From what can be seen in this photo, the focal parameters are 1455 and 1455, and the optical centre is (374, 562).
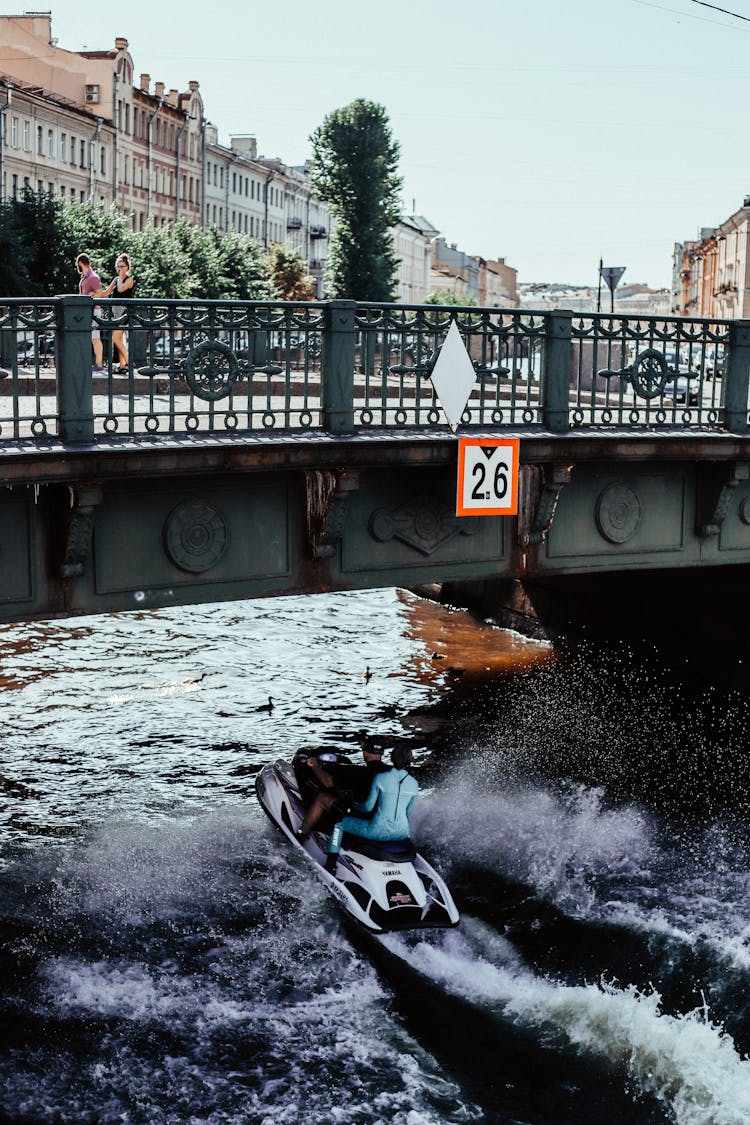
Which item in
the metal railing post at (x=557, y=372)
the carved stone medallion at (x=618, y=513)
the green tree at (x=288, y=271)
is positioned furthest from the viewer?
the green tree at (x=288, y=271)

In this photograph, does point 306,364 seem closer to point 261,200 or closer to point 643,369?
point 643,369

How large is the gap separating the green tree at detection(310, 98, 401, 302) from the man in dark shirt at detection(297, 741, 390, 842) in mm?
53424

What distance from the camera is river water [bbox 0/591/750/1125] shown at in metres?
10.4

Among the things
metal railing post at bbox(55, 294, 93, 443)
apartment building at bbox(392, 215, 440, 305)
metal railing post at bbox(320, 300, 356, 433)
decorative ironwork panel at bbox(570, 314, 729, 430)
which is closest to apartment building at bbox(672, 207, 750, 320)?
apartment building at bbox(392, 215, 440, 305)

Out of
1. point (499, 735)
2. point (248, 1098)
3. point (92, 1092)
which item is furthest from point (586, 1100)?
point (499, 735)

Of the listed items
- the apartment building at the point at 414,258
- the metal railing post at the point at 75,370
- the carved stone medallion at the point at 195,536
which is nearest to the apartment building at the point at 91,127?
the apartment building at the point at 414,258

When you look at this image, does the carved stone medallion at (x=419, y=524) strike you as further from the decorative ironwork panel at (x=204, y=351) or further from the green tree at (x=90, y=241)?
the green tree at (x=90, y=241)

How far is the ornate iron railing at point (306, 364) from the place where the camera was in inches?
424

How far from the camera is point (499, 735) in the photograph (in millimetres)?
18953

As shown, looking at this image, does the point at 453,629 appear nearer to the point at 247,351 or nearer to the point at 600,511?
the point at 600,511

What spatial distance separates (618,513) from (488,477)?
1832 millimetres

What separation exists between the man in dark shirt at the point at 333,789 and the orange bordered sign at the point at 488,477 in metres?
2.53

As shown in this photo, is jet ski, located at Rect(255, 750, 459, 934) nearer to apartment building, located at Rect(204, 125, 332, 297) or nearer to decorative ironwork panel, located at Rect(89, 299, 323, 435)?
decorative ironwork panel, located at Rect(89, 299, 323, 435)

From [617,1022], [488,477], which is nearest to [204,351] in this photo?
[488,477]
